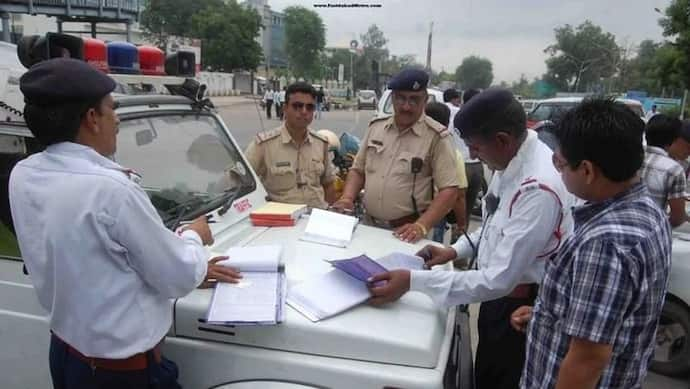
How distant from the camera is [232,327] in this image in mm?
1664

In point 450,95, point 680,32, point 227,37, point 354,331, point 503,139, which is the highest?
point 227,37

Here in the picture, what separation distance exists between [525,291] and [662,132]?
2.78 m

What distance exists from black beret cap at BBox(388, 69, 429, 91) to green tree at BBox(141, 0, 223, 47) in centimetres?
4894

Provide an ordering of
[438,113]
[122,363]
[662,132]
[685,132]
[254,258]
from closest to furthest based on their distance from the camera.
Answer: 1. [122,363]
2. [254,258]
3. [662,132]
4. [685,132]
5. [438,113]

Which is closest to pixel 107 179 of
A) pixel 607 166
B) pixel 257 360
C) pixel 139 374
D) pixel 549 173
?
pixel 139 374

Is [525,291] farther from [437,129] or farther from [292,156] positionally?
[292,156]

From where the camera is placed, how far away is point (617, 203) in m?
1.31

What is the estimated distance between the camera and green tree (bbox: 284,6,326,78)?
54812 millimetres

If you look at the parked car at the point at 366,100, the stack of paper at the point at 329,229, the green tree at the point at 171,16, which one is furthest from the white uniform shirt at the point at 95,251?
the green tree at the point at 171,16

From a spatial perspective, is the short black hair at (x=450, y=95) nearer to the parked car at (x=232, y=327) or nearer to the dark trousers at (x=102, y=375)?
the parked car at (x=232, y=327)

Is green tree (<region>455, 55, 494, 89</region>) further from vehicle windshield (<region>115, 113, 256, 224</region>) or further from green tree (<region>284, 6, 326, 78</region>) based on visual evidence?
vehicle windshield (<region>115, 113, 256, 224</region>)

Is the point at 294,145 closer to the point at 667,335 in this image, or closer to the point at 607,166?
the point at 607,166

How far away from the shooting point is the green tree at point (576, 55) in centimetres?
6121

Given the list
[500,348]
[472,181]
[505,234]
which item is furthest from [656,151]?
[505,234]
